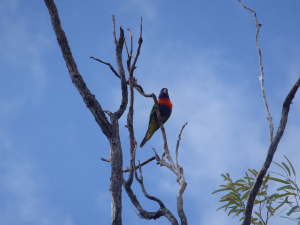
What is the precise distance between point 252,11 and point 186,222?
8.86 ft

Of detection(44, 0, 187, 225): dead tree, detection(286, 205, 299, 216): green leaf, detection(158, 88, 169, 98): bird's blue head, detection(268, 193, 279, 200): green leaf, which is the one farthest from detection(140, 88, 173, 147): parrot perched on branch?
detection(286, 205, 299, 216): green leaf

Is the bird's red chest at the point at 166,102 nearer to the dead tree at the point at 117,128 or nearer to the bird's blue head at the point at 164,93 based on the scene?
the bird's blue head at the point at 164,93

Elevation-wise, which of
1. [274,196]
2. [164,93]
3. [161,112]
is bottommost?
[274,196]

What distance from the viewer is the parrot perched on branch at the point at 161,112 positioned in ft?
22.0

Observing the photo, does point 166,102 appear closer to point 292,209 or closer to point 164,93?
point 164,93

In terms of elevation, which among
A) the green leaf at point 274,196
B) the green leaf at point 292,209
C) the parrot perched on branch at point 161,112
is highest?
the parrot perched on branch at point 161,112

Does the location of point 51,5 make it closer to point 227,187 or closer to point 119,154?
point 119,154

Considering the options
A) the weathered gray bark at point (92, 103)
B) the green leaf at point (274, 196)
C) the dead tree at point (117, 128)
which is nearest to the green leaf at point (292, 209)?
the green leaf at point (274, 196)

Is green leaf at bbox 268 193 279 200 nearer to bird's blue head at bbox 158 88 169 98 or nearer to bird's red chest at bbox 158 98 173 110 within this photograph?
bird's red chest at bbox 158 98 173 110

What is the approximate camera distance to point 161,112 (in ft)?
24.2

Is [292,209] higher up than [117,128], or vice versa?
[117,128]

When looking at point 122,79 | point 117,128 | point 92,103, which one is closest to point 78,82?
point 92,103

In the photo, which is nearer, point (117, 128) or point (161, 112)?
point (117, 128)

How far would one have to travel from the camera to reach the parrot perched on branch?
6703mm
